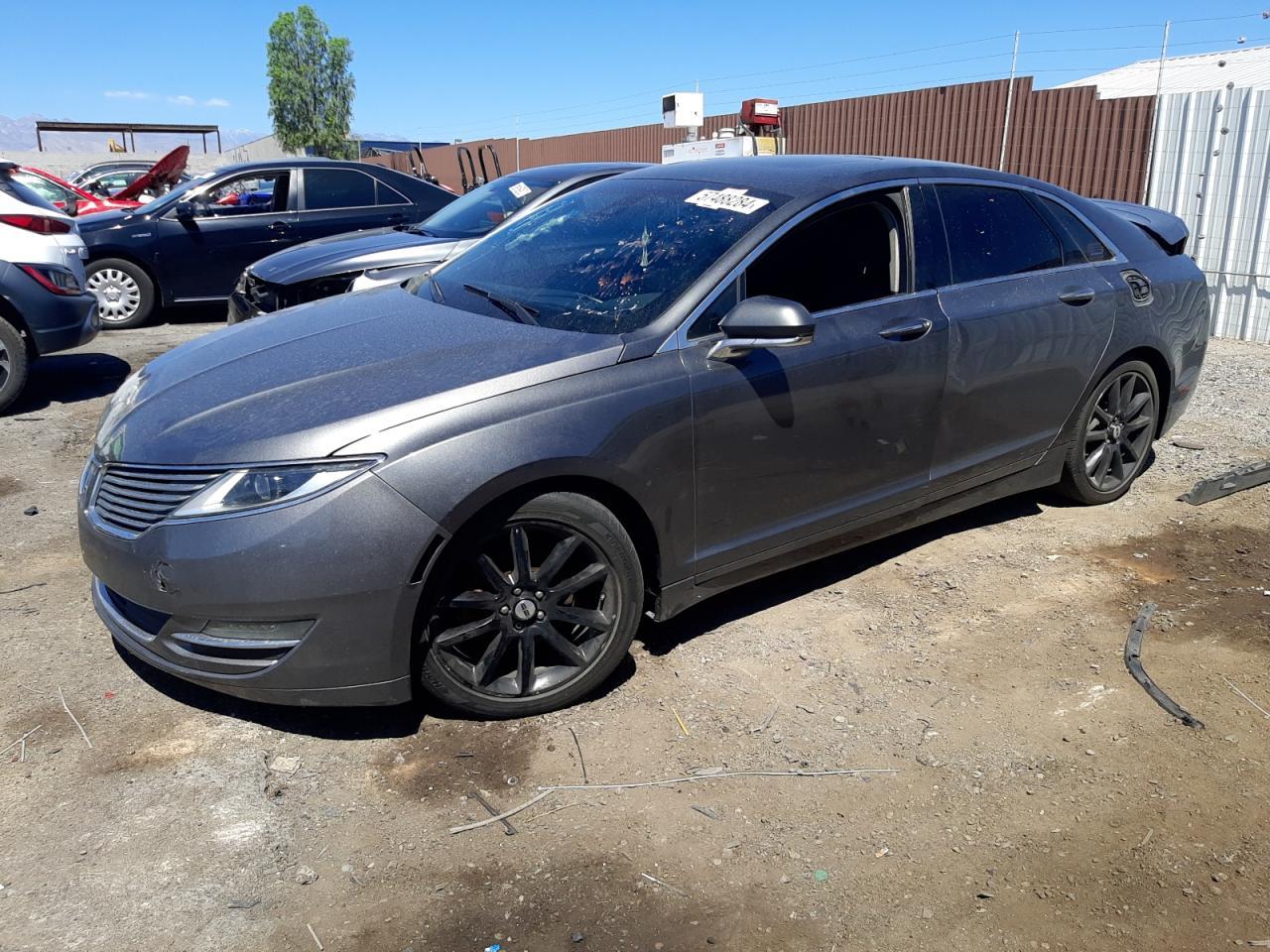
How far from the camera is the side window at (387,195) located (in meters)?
10.7

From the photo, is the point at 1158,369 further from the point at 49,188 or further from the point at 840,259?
the point at 49,188

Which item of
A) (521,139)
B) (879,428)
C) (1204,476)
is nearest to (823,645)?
(879,428)

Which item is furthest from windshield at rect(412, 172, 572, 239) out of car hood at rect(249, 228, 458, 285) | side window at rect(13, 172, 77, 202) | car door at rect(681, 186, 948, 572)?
side window at rect(13, 172, 77, 202)

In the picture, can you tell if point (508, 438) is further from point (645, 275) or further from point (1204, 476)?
point (1204, 476)

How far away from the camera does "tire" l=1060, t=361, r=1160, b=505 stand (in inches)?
192

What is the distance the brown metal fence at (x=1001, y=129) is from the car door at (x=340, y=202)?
16.1 ft

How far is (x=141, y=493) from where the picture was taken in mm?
3047

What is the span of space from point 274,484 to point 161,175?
11934 millimetres

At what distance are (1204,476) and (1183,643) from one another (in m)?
2.26

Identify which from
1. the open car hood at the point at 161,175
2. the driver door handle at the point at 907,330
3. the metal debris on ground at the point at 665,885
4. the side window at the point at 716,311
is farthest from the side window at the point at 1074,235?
the open car hood at the point at 161,175

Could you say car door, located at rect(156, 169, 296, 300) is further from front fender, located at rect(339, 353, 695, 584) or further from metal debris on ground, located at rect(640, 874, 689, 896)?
metal debris on ground, located at rect(640, 874, 689, 896)

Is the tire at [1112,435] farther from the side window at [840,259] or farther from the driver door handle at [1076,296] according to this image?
the side window at [840,259]

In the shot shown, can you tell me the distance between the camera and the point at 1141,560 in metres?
4.64

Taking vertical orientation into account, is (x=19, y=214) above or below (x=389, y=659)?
above
